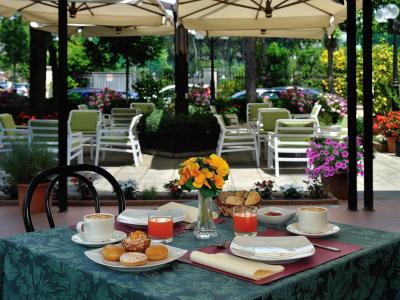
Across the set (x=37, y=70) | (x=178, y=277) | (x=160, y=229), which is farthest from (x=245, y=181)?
(x=37, y=70)

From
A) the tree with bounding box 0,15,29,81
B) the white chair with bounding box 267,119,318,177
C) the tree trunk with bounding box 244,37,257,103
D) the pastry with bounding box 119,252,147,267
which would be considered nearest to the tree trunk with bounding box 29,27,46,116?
the tree trunk with bounding box 244,37,257,103

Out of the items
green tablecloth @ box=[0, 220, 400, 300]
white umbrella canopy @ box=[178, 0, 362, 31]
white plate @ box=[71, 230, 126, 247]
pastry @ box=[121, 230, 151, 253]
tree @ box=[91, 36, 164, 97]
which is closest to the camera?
green tablecloth @ box=[0, 220, 400, 300]

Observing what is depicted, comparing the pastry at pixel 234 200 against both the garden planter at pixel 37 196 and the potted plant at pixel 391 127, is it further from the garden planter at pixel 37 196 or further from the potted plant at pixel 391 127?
the potted plant at pixel 391 127

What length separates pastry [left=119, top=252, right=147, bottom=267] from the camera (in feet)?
6.66

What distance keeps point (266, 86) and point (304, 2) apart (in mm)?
21410

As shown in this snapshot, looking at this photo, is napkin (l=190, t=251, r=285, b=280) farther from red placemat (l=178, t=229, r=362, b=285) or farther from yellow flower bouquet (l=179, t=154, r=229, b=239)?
yellow flower bouquet (l=179, t=154, r=229, b=239)

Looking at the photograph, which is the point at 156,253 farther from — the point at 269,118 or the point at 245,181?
the point at 269,118

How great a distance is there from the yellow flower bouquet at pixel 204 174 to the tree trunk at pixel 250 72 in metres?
15.1

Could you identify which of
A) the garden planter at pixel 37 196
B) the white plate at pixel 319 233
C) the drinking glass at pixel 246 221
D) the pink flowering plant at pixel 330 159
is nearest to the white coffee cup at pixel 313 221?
the white plate at pixel 319 233

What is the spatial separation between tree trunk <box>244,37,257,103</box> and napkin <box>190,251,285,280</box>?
1544 cm

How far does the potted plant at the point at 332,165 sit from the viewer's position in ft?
22.5

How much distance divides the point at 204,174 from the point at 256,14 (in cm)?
762

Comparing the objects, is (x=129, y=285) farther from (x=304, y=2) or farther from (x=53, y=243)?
(x=304, y=2)

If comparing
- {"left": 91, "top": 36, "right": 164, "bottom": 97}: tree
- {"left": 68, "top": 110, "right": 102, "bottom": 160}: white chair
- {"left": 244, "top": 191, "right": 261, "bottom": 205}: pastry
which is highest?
{"left": 91, "top": 36, "right": 164, "bottom": 97}: tree
